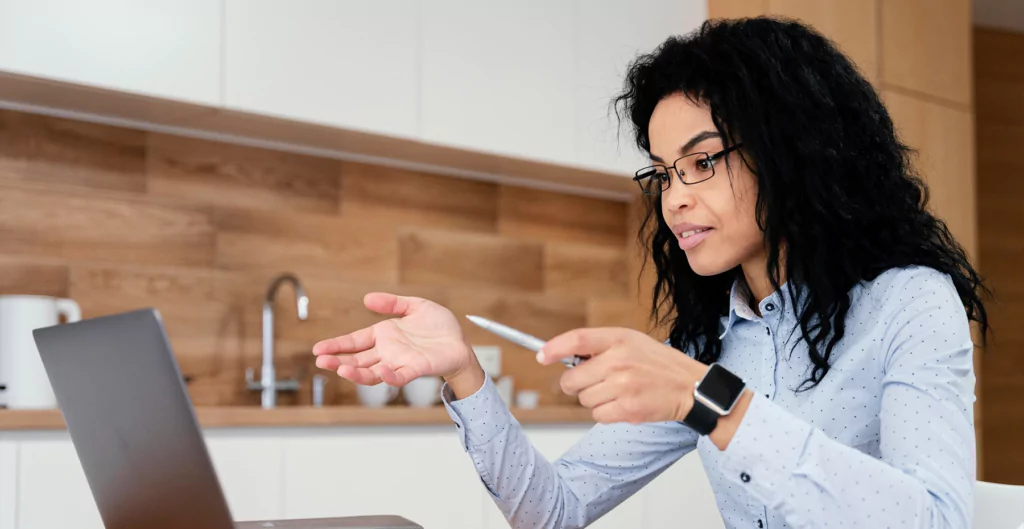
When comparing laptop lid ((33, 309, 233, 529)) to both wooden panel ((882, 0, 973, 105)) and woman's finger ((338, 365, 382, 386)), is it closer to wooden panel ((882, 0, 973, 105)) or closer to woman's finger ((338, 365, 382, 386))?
woman's finger ((338, 365, 382, 386))

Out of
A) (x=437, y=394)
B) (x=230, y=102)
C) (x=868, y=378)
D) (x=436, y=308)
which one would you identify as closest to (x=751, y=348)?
(x=868, y=378)

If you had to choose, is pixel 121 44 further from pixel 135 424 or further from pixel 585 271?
pixel 585 271

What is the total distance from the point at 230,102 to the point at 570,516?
175cm

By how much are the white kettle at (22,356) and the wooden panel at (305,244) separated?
651 millimetres

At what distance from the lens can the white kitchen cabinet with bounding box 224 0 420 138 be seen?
2.89 m

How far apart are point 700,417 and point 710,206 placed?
18.2 inches

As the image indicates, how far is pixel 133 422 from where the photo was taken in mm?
1013

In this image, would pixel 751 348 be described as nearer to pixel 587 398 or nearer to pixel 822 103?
pixel 822 103

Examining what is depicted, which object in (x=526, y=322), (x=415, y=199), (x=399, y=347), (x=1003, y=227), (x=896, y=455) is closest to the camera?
(x=896, y=455)

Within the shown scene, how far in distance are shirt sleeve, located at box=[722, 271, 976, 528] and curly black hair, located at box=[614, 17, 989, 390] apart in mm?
161

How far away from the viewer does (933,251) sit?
4.74 ft

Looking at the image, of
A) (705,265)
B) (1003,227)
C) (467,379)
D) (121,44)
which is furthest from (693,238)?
(1003,227)

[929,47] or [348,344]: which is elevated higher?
[929,47]

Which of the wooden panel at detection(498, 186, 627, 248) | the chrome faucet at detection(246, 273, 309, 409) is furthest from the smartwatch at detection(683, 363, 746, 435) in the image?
the wooden panel at detection(498, 186, 627, 248)
